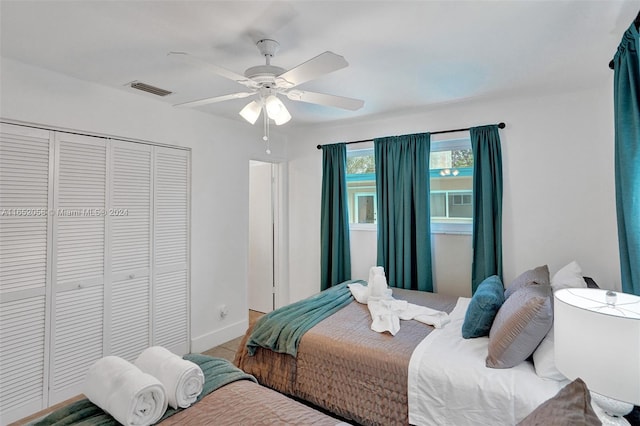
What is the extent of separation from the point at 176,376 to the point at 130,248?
1.80 meters

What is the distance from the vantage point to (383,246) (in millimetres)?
3631

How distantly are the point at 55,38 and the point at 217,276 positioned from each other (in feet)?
7.97

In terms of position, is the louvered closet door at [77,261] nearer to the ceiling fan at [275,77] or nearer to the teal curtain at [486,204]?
the ceiling fan at [275,77]

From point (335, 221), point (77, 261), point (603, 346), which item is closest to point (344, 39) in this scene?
point (603, 346)

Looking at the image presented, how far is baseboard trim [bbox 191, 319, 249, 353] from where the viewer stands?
3.34 meters

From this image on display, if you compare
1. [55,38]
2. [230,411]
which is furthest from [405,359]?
[55,38]

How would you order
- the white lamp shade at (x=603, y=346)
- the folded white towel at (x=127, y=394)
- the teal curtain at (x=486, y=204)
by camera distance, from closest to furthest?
the white lamp shade at (x=603, y=346) → the folded white towel at (x=127, y=394) → the teal curtain at (x=486, y=204)

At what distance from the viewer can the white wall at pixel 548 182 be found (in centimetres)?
271

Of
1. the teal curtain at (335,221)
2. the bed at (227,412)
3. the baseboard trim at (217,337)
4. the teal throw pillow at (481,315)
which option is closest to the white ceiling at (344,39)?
the teal curtain at (335,221)

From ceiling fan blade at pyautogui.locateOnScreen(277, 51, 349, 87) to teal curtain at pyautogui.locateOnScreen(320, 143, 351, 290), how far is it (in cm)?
217

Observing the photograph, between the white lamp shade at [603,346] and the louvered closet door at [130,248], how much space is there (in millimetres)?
3049

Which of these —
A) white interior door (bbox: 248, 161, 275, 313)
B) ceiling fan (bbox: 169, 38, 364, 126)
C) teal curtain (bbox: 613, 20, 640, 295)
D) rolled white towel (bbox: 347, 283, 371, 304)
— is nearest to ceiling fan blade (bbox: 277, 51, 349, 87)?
ceiling fan (bbox: 169, 38, 364, 126)

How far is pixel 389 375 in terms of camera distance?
1915mm

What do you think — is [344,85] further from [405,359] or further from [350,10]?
[405,359]
